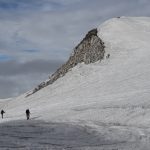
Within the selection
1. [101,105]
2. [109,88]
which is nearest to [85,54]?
[109,88]

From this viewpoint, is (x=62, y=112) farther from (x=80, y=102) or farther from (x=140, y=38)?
(x=140, y=38)

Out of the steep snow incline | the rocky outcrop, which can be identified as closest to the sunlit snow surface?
the steep snow incline

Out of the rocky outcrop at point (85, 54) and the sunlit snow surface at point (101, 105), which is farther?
the rocky outcrop at point (85, 54)

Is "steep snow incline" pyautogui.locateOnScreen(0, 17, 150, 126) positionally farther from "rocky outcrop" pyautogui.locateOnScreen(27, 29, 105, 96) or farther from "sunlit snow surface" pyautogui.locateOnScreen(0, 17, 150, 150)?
"rocky outcrop" pyautogui.locateOnScreen(27, 29, 105, 96)

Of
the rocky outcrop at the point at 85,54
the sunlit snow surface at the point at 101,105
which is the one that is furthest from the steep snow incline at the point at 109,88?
the rocky outcrop at the point at 85,54

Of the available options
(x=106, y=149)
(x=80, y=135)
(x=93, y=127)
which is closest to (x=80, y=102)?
(x=93, y=127)

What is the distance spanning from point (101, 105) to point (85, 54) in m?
40.0

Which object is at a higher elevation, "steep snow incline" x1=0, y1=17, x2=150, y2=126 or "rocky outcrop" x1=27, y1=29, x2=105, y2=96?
"rocky outcrop" x1=27, y1=29, x2=105, y2=96

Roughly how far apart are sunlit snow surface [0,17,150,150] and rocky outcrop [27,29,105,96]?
1.70 m

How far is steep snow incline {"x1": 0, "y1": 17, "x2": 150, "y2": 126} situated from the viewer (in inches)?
2105

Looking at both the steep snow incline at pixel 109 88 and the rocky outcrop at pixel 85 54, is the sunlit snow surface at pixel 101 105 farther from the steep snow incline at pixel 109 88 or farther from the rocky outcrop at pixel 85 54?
the rocky outcrop at pixel 85 54

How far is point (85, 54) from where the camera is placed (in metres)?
98.0

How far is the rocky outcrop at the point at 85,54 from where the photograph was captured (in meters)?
94.9

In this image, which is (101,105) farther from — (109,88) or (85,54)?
(85,54)
